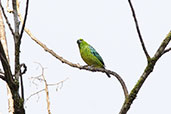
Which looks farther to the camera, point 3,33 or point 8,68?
point 3,33

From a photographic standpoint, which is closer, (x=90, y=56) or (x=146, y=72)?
(x=146, y=72)

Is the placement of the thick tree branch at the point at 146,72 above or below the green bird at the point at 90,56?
above

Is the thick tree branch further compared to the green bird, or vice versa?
the green bird

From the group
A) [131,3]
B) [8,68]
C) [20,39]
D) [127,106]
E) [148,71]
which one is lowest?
[127,106]

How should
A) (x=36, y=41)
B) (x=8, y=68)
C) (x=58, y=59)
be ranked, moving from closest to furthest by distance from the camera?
(x=8, y=68)
(x=58, y=59)
(x=36, y=41)

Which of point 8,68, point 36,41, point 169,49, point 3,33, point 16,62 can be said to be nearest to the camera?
point 8,68

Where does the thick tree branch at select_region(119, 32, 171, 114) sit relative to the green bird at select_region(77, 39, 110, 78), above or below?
above

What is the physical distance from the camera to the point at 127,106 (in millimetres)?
1675

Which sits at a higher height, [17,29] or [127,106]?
[17,29]

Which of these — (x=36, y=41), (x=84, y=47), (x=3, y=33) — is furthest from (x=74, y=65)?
(x=84, y=47)

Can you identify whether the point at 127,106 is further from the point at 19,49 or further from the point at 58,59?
the point at 58,59

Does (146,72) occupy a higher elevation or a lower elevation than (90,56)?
higher

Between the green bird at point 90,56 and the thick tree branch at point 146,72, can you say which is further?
the green bird at point 90,56

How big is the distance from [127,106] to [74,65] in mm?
1957
